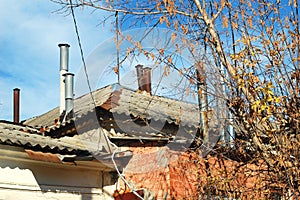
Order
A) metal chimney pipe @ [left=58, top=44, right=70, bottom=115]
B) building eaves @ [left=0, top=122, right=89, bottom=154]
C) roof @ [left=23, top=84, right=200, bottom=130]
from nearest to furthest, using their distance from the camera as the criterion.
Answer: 1. building eaves @ [left=0, top=122, right=89, bottom=154]
2. roof @ [left=23, top=84, right=200, bottom=130]
3. metal chimney pipe @ [left=58, top=44, right=70, bottom=115]

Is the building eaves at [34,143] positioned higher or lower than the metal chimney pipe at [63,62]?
lower

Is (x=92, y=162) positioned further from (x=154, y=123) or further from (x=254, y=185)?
(x=254, y=185)

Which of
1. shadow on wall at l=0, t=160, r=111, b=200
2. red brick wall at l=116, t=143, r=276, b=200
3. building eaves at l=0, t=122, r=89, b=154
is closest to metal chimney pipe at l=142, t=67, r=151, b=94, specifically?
red brick wall at l=116, t=143, r=276, b=200

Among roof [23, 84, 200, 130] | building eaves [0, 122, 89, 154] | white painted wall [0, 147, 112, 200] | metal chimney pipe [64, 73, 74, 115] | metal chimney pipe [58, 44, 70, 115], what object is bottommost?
white painted wall [0, 147, 112, 200]

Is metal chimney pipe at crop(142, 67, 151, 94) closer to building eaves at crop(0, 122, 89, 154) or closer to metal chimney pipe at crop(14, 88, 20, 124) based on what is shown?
building eaves at crop(0, 122, 89, 154)

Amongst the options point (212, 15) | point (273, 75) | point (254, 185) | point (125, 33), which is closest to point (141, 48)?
point (125, 33)

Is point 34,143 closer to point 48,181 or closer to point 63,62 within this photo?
point 48,181

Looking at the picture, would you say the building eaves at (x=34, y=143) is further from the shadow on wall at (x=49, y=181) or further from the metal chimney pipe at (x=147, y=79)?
the metal chimney pipe at (x=147, y=79)

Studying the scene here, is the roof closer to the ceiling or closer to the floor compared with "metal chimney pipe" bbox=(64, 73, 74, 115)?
closer to the floor

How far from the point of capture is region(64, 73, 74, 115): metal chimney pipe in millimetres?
12352

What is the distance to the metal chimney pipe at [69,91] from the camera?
40.5 feet

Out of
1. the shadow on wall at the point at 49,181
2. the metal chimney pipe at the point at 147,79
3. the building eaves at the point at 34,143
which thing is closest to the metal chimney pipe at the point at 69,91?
the metal chimney pipe at the point at 147,79

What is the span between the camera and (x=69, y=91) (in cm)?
1288

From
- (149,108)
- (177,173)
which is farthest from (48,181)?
(149,108)
